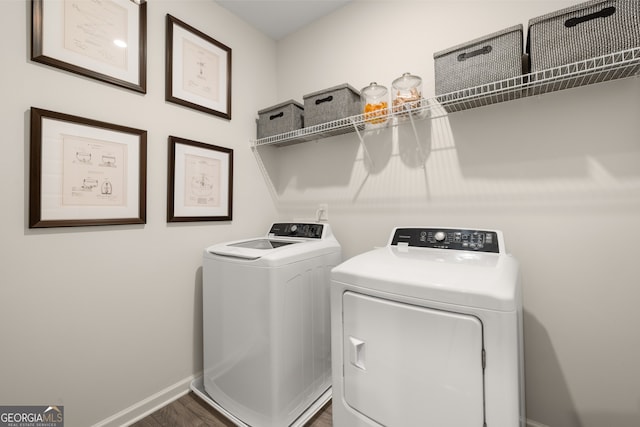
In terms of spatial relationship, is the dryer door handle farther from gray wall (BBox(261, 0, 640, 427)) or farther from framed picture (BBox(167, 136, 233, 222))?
framed picture (BBox(167, 136, 233, 222))

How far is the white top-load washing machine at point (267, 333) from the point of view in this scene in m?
1.40

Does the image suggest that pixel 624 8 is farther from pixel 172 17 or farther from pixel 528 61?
pixel 172 17

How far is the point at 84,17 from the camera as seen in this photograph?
1365 millimetres

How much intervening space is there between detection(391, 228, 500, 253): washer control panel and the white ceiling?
1.74 meters

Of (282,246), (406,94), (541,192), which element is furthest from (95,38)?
(541,192)

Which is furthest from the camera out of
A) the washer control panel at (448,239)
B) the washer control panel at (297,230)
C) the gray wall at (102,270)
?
the washer control panel at (297,230)

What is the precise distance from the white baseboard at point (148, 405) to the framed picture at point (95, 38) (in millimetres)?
1732

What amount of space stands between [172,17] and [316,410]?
2.44m

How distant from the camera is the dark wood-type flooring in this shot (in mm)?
1515

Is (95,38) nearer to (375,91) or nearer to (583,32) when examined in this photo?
(375,91)

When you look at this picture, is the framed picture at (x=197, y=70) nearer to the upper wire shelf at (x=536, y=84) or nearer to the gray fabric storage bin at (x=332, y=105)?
the gray fabric storage bin at (x=332, y=105)

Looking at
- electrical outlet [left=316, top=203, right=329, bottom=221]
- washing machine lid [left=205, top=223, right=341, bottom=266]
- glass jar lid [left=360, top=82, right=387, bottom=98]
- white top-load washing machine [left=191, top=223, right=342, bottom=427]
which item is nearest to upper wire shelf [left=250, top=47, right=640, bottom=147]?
glass jar lid [left=360, top=82, right=387, bottom=98]

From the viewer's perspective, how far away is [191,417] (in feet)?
5.14

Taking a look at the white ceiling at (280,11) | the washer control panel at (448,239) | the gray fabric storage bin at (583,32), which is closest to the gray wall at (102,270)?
the white ceiling at (280,11)
